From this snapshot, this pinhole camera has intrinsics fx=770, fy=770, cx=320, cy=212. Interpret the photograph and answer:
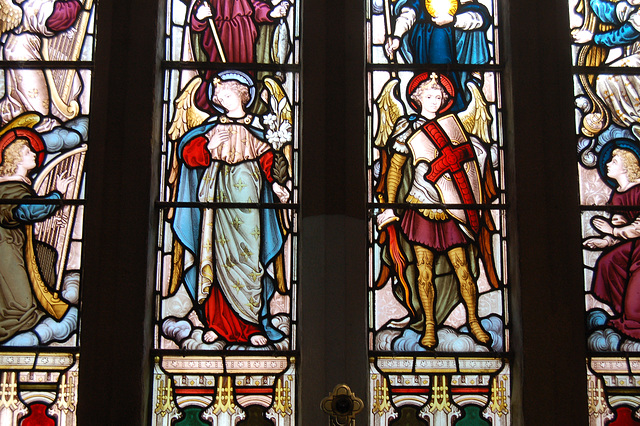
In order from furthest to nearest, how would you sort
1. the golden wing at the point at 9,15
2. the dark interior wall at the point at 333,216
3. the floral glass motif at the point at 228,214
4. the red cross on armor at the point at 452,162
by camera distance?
the golden wing at the point at 9,15 < the red cross on armor at the point at 452,162 < the floral glass motif at the point at 228,214 < the dark interior wall at the point at 333,216

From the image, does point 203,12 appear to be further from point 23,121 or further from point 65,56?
point 23,121

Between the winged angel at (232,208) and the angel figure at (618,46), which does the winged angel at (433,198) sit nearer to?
the winged angel at (232,208)

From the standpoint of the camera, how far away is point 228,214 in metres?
3.98

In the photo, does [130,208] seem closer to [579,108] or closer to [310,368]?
[310,368]

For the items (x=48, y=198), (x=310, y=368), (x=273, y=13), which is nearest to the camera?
(x=310, y=368)

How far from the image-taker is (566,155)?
3932 millimetres

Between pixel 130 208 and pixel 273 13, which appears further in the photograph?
pixel 273 13

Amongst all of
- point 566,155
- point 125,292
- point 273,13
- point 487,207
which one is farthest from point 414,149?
point 125,292

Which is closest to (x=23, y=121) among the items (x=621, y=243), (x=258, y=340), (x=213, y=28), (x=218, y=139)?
(x=218, y=139)

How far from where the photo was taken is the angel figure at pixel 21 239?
383 centimetres

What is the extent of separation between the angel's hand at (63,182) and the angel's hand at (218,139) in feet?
2.39

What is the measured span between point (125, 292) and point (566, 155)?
2309 mm

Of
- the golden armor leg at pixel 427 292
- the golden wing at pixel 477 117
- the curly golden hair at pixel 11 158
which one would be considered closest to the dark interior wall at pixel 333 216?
the golden wing at pixel 477 117

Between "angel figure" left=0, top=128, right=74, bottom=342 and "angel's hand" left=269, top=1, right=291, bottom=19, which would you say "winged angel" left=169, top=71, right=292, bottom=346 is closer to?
"angel's hand" left=269, top=1, right=291, bottom=19
